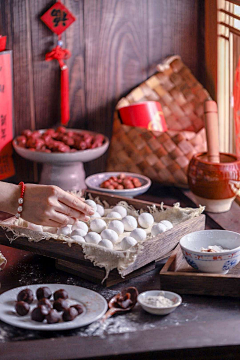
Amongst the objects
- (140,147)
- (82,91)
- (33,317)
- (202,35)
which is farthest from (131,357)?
(202,35)

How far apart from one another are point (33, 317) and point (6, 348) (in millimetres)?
86

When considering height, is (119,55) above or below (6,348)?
above

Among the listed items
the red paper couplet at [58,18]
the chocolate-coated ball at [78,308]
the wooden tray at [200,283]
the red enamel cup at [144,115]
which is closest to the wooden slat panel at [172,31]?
the red enamel cup at [144,115]

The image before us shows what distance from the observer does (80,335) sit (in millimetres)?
915

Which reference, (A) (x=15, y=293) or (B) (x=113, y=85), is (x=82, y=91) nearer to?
(B) (x=113, y=85)

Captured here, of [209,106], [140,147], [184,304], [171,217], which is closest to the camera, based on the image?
[184,304]

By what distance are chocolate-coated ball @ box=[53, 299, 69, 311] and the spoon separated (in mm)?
84

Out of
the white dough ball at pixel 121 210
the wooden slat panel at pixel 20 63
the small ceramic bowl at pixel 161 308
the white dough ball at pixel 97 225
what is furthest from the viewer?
the wooden slat panel at pixel 20 63

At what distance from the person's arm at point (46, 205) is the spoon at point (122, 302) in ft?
0.86

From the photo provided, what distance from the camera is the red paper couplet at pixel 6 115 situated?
191 centimetres

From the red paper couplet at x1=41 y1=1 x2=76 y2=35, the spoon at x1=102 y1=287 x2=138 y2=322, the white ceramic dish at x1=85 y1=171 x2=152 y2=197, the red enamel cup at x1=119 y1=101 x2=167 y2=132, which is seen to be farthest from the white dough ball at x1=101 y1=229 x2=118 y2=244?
the red paper couplet at x1=41 y1=1 x2=76 y2=35

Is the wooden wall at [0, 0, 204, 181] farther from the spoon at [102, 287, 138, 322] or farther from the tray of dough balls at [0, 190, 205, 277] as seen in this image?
the spoon at [102, 287, 138, 322]

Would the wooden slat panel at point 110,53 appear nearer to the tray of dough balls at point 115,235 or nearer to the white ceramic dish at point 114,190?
the white ceramic dish at point 114,190

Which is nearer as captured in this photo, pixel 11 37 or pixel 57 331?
pixel 57 331
